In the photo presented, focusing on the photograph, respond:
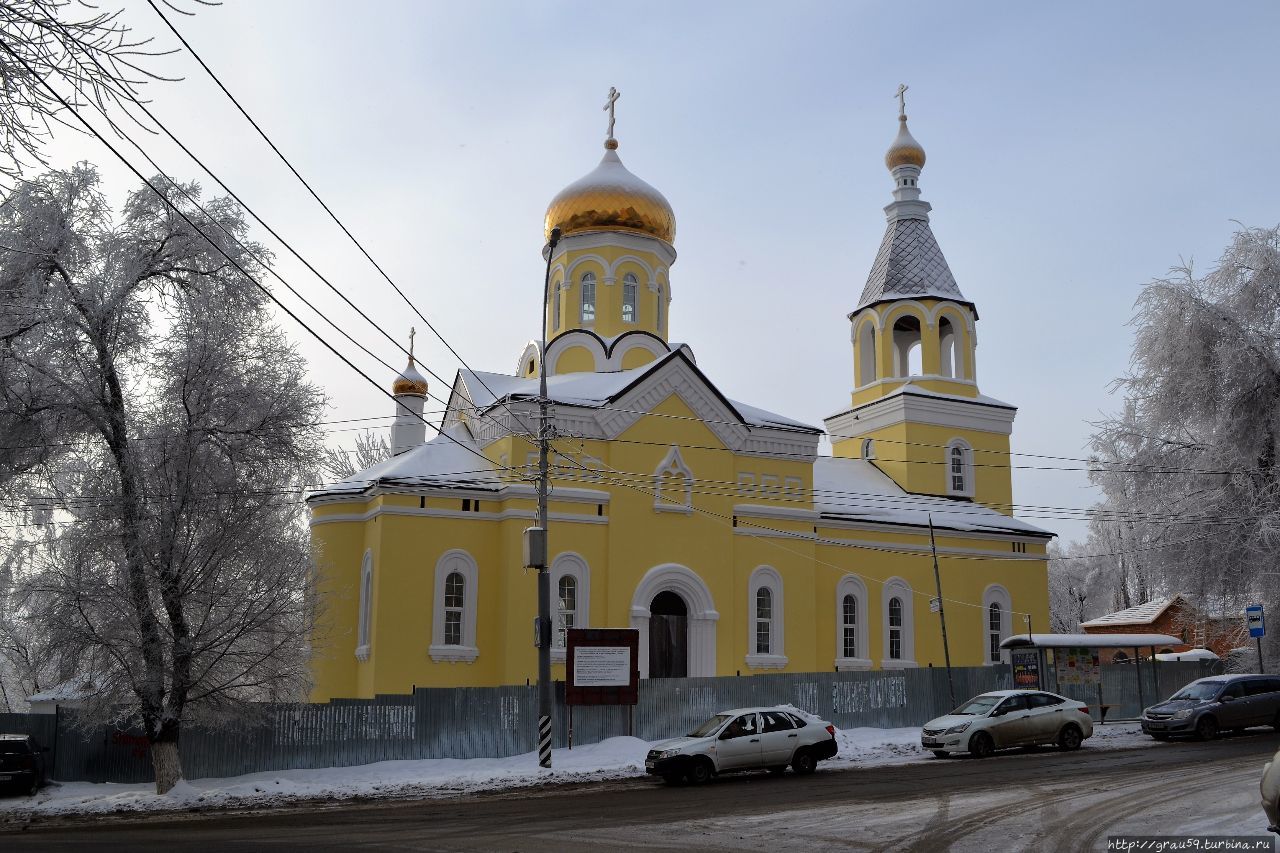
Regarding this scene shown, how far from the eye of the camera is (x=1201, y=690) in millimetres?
21953

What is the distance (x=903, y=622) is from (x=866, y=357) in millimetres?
9454

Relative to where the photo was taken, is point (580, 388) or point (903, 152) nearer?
point (580, 388)

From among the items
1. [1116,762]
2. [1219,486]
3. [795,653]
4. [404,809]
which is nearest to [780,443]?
[795,653]

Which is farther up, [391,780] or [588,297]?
[588,297]

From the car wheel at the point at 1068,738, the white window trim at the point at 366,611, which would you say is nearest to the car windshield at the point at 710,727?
the car wheel at the point at 1068,738

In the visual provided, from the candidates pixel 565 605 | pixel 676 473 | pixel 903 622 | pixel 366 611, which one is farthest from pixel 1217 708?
pixel 366 611

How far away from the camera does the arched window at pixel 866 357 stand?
37500mm

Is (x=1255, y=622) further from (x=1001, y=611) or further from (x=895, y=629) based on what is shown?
(x=1001, y=611)

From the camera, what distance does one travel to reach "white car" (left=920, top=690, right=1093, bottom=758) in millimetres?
19750

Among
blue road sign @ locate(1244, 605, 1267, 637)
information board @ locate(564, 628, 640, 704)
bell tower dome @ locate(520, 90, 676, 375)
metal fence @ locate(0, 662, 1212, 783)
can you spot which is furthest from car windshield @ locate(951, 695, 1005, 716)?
bell tower dome @ locate(520, 90, 676, 375)

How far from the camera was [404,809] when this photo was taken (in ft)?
49.5

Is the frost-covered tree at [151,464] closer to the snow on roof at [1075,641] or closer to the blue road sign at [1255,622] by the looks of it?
the snow on roof at [1075,641]

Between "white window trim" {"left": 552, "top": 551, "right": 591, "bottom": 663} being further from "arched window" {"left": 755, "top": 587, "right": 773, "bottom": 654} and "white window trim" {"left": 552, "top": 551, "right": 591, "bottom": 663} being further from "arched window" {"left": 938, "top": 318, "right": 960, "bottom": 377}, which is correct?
"arched window" {"left": 938, "top": 318, "right": 960, "bottom": 377}

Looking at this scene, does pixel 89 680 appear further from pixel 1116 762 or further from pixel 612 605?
pixel 1116 762
